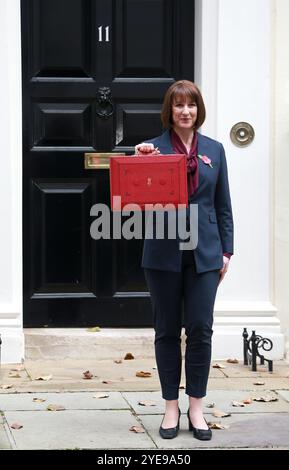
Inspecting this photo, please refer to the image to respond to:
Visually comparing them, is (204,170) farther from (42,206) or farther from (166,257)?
(42,206)

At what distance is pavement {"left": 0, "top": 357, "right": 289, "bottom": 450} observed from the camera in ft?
21.8

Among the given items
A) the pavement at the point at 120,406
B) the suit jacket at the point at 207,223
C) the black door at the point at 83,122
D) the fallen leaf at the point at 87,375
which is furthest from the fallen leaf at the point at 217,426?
the black door at the point at 83,122

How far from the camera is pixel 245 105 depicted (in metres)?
8.85

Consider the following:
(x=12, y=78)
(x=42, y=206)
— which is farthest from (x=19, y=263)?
(x=12, y=78)

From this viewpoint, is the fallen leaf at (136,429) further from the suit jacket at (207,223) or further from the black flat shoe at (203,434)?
the suit jacket at (207,223)

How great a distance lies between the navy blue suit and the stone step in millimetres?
2157

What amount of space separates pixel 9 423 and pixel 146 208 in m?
1.53

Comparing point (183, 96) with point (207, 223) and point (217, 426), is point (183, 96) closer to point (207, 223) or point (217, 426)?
point (207, 223)

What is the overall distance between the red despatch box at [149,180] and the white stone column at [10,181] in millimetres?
2287

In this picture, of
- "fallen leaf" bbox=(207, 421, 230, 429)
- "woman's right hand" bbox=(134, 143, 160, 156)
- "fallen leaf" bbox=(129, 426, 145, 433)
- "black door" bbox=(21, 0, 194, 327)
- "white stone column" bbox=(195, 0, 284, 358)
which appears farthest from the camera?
"black door" bbox=(21, 0, 194, 327)

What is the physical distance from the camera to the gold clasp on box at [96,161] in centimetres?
901

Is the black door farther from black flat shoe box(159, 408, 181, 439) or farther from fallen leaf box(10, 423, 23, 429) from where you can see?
black flat shoe box(159, 408, 181, 439)

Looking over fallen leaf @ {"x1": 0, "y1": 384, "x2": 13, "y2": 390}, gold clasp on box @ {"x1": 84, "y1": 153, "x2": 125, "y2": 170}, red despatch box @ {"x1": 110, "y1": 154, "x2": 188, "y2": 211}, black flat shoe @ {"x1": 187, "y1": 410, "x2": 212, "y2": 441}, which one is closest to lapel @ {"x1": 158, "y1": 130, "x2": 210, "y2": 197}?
red despatch box @ {"x1": 110, "y1": 154, "x2": 188, "y2": 211}

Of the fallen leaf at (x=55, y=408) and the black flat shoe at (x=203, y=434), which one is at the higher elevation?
the black flat shoe at (x=203, y=434)
